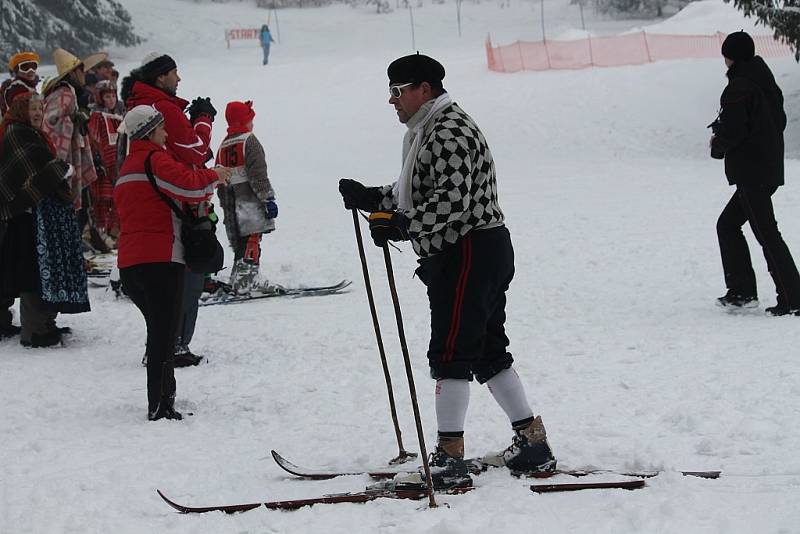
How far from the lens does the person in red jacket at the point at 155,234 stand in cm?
567

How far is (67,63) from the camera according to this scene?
9617 mm

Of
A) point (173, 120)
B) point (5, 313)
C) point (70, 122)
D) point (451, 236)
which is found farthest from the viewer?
point (70, 122)

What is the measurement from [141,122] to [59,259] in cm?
243

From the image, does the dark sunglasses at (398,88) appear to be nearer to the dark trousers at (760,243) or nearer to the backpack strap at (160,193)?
the backpack strap at (160,193)

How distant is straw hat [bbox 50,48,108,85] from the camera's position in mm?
9094

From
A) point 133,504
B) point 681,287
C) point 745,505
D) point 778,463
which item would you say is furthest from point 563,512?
point 681,287

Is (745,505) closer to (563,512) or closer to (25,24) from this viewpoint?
(563,512)

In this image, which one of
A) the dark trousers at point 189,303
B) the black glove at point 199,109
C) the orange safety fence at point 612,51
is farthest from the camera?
the orange safety fence at point 612,51

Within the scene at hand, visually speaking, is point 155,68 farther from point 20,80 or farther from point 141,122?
point 20,80

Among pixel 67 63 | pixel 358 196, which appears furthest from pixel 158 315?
pixel 67 63

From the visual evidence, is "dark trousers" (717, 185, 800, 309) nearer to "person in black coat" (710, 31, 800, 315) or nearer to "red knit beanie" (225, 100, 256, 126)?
"person in black coat" (710, 31, 800, 315)

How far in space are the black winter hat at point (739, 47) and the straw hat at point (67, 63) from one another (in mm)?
5718

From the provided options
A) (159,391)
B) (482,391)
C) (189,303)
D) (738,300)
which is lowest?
(738,300)

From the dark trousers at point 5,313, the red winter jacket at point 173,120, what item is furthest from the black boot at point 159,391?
the dark trousers at point 5,313
